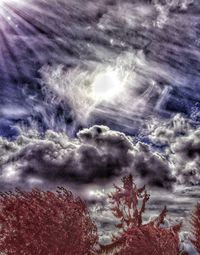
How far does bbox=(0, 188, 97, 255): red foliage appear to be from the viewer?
1794 centimetres

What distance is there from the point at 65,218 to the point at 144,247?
3.71 metres

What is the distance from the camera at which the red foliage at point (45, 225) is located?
17.9 metres

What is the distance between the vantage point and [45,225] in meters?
18.3

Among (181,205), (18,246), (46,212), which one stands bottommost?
(181,205)

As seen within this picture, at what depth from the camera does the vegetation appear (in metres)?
17.8

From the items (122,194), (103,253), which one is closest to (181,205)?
(122,194)

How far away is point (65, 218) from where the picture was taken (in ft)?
60.7

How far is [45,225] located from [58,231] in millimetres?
708

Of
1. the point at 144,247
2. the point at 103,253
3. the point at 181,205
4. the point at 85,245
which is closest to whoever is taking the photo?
the point at 144,247

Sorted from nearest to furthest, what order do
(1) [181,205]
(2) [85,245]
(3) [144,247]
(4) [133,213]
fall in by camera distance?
(3) [144,247] → (2) [85,245] → (4) [133,213] → (1) [181,205]

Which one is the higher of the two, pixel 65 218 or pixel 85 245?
pixel 65 218

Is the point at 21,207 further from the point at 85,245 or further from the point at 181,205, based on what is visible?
the point at 181,205

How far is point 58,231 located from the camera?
707 inches

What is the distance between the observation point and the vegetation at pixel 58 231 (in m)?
17.8
